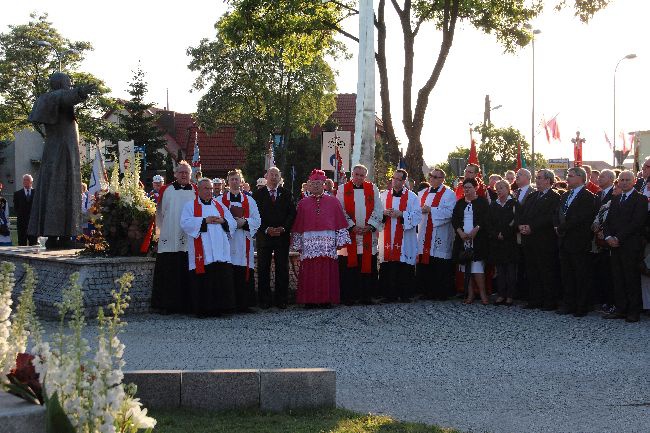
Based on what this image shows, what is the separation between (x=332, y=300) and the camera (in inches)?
577

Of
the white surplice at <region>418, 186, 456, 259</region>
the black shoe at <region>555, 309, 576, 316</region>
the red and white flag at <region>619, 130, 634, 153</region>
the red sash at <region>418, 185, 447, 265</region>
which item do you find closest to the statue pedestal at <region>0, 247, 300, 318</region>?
the red sash at <region>418, 185, 447, 265</region>

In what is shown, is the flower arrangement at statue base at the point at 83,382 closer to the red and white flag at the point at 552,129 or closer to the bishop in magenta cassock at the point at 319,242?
the bishop in magenta cassock at the point at 319,242

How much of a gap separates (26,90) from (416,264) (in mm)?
52361

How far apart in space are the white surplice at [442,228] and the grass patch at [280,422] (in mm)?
8478

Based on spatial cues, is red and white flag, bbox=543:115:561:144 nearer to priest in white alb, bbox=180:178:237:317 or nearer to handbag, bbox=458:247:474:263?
handbag, bbox=458:247:474:263

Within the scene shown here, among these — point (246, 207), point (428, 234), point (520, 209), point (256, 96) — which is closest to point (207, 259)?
point (246, 207)

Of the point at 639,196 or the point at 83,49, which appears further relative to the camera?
the point at 83,49

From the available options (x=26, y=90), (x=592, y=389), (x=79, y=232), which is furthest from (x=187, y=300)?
(x=26, y=90)

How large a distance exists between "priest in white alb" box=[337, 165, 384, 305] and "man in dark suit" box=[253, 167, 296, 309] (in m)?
0.98

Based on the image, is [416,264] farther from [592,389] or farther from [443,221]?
[592,389]

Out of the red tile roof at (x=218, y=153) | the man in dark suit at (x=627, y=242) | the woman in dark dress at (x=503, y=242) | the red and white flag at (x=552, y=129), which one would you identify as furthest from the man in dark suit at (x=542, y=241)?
the red tile roof at (x=218, y=153)

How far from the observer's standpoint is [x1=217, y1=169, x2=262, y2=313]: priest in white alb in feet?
46.0

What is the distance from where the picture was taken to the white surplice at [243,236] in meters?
14.0

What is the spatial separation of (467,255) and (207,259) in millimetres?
4035
